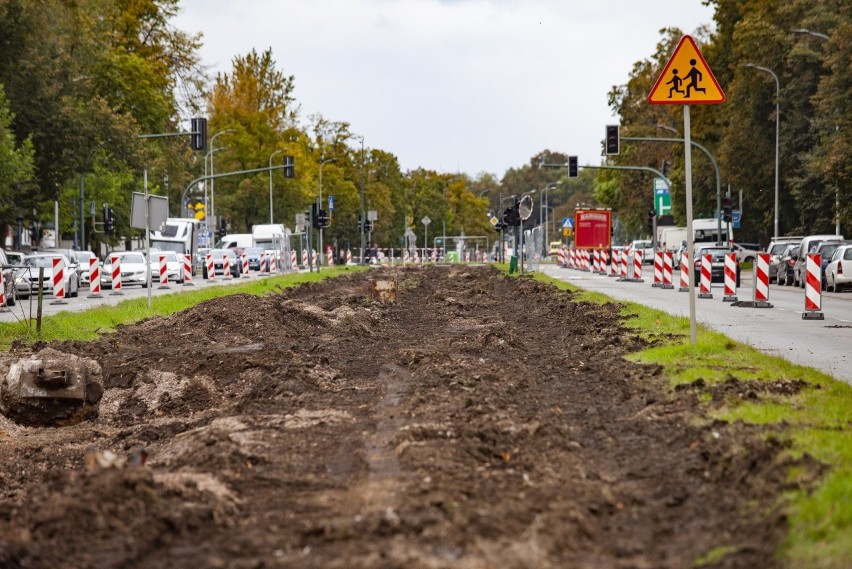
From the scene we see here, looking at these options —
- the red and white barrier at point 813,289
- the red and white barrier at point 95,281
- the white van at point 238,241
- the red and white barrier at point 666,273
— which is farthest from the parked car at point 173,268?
the red and white barrier at point 813,289

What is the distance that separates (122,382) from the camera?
1622 centimetres

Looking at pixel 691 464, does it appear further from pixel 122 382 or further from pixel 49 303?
pixel 49 303

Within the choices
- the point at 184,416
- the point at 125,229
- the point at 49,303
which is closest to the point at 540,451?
the point at 184,416

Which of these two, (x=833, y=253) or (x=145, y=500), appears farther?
(x=833, y=253)

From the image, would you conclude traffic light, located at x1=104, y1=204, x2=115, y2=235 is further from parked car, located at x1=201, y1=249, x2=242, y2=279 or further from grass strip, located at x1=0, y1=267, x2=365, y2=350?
grass strip, located at x1=0, y1=267, x2=365, y2=350

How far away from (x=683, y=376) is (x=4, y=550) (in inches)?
329

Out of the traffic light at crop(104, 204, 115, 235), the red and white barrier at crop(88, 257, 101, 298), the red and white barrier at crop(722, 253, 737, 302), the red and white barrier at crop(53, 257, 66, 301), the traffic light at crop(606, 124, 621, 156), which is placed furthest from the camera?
the traffic light at crop(104, 204, 115, 235)

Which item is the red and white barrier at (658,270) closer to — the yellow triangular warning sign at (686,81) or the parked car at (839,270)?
the parked car at (839,270)

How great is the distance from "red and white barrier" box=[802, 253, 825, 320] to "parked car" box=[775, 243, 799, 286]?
23.4m

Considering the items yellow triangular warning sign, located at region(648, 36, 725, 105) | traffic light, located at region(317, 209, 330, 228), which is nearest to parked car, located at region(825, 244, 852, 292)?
yellow triangular warning sign, located at region(648, 36, 725, 105)

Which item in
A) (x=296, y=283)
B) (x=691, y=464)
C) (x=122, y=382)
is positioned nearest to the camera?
(x=691, y=464)

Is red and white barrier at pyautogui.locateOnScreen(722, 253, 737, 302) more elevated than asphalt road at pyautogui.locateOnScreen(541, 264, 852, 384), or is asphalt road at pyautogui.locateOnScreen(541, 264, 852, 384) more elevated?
red and white barrier at pyautogui.locateOnScreen(722, 253, 737, 302)

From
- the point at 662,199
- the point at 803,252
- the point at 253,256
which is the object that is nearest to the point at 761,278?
the point at 803,252

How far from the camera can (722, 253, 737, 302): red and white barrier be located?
31.9m
